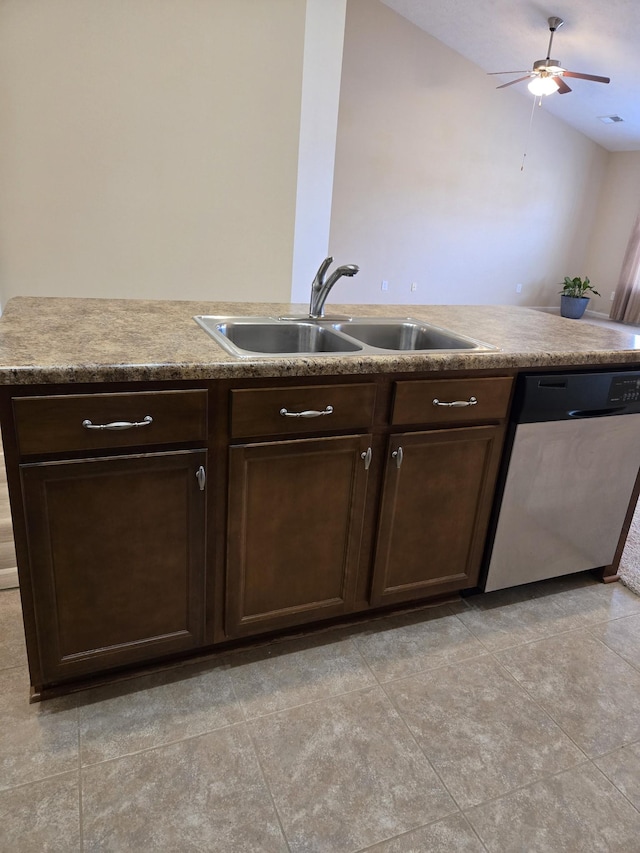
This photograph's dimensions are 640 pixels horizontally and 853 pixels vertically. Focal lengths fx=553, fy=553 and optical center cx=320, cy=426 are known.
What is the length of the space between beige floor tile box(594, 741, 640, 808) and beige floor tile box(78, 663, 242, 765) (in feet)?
3.14

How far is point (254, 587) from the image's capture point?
1.57 m

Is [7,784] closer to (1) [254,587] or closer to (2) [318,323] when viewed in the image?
(1) [254,587]

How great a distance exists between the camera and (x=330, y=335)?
1827 millimetres

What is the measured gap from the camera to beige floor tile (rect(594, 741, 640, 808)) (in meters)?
1.36

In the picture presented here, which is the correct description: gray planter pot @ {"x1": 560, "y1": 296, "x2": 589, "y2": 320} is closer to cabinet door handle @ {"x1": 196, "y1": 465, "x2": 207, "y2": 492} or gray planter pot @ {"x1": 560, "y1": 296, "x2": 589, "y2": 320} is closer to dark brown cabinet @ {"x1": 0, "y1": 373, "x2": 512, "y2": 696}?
dark brown cabinet @ {"x1": 0, "y1": 373, "x2": 512, "y2": 696}

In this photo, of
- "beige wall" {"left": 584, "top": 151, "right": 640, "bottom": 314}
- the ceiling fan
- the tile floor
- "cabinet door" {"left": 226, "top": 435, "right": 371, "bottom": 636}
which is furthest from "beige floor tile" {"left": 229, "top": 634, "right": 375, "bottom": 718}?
"beige wall" {"left": 584, "top": 151, "right": 640, "bottom": 314}

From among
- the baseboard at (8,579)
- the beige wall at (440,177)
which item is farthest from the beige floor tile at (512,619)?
the beige wall at (440,177)

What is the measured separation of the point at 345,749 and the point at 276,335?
124 centimetres

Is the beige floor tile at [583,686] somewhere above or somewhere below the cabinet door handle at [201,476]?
below

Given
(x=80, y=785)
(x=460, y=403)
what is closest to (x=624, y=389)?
(x=460, y=403)

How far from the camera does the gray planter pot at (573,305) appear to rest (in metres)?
8.56

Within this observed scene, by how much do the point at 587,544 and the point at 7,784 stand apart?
194cm

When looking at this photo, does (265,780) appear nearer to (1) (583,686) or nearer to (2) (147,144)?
(1) (583,686)

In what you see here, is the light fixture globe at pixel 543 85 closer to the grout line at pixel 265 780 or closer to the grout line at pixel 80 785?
the grout line at pixel 265 780
